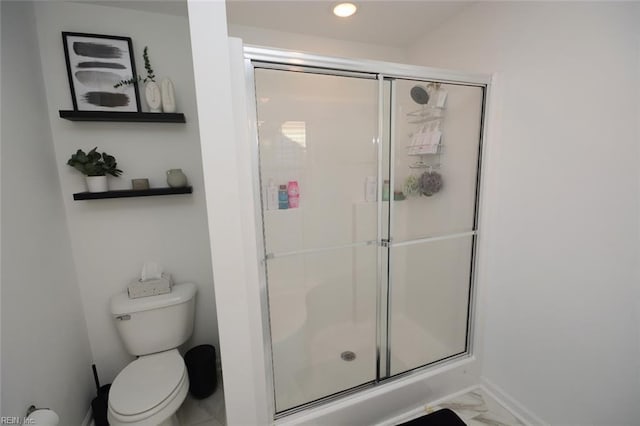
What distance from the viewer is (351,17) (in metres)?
1.75

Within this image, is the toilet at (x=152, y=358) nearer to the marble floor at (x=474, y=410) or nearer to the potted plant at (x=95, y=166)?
the potted plant at (x=95, y=166)

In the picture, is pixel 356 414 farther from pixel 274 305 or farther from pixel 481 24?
pixel 481 24

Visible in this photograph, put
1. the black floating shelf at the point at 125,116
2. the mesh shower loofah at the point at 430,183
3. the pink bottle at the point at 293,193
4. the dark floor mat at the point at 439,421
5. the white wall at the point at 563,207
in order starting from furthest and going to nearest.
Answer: the mesh shower loofah at the point at 430,183, the pink bottle at the point at 293,193, the black floating shelf at the point at 125,116, the dark floor mat at the point at 439,421, the white wall at the point at 563,207

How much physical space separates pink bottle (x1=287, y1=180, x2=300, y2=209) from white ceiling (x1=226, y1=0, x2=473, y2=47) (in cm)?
105

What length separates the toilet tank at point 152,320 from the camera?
62.9 inches

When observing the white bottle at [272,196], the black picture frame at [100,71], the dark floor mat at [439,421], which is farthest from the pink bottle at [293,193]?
the dark floor mat at [439,421]

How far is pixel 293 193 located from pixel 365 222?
0.53m

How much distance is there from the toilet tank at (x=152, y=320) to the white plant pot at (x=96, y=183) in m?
0.67

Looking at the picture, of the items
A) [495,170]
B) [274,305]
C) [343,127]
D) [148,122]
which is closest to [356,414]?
[274,305]

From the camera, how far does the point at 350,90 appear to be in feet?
5.37

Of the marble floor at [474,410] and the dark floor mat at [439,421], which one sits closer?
the dark floor mat at [439,421]

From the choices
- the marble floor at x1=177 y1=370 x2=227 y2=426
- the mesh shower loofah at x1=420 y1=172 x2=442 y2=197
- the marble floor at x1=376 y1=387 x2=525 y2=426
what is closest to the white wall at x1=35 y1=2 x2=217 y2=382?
the marble floor at x1=177 y1=370 x2=227 y2=426

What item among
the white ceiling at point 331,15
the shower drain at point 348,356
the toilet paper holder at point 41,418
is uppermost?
the white ceiling at point 331,15

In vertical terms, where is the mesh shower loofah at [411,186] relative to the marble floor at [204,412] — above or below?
above
